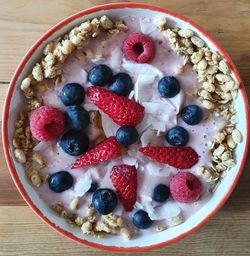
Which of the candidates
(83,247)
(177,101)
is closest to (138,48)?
(177,101)

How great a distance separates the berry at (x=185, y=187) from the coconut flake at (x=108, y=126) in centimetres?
17

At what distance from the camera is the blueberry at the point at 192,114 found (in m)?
1.22

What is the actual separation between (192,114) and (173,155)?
0.33 feet

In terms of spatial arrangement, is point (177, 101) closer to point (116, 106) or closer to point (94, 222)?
point (116, 106)

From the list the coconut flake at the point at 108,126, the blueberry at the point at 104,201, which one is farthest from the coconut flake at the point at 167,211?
the coconut flake at the point at 108,126

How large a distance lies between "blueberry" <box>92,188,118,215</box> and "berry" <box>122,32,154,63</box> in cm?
30

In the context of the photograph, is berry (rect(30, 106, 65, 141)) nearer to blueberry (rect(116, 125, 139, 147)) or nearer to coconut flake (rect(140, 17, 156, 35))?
blueberry (rect(116, 125, 139, 147))

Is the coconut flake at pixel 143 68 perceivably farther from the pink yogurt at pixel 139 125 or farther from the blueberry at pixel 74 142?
the blueberry at pixel 74 142

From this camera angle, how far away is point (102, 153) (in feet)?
4.02

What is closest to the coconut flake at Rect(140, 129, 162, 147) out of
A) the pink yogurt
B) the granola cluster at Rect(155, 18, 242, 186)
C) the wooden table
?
the pink yogurt

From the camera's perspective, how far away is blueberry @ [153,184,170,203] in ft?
4.09

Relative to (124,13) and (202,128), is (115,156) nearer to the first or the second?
(202,128)

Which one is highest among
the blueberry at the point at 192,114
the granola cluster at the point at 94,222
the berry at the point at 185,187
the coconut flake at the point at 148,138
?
the blueberry at the point at 192,114

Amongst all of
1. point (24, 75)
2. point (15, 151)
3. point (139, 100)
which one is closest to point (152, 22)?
point (139, 100)
